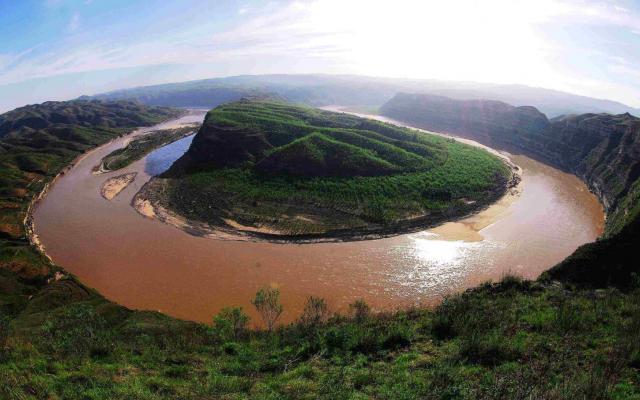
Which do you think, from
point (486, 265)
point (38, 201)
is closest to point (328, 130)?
point (486, 265)

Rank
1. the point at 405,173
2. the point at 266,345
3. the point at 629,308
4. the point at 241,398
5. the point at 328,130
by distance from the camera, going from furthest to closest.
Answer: the point at 328,130 < the point at 405,173 < the point at 266,345 < the point at 629,308 < the point at 241,398

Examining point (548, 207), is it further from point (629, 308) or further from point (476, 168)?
point (629, 308)

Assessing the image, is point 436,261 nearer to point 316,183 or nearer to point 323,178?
point 316,183

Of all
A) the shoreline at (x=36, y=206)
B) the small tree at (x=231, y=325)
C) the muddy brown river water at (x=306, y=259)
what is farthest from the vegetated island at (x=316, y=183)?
the small tree at (x=231, y=325)

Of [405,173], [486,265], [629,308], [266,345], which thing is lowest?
[486,265]

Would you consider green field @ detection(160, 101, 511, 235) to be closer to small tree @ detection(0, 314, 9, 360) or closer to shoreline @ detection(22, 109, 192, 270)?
shoreline @ detection(22, 109, 192, 270)

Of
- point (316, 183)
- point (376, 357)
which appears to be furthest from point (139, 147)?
point (376, 357)

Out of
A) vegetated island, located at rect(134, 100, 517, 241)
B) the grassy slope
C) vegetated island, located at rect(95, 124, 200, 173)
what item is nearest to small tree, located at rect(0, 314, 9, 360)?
the grassy slope
